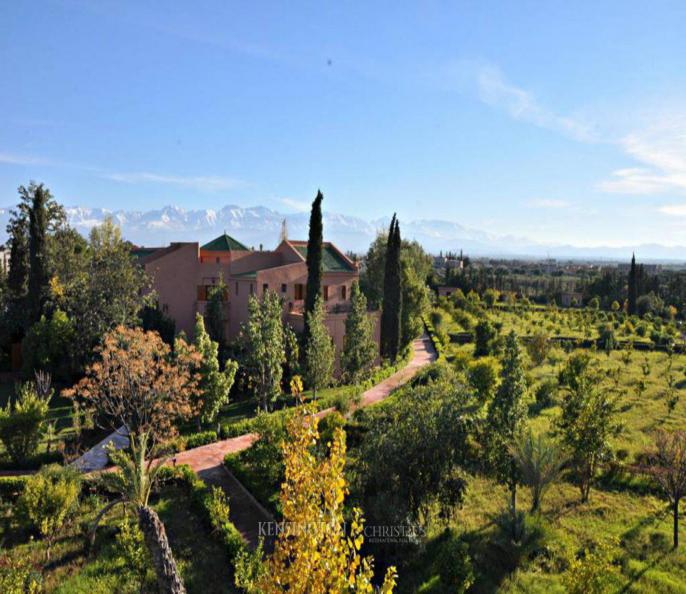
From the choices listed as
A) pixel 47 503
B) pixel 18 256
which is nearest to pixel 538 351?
pixel 47 503

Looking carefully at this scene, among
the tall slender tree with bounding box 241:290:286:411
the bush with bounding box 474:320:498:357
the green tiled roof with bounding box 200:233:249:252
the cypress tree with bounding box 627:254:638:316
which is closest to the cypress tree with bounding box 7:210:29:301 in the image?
the green tiled roof with bounding box 200:233:249:252

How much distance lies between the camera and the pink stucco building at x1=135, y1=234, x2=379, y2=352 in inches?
1160

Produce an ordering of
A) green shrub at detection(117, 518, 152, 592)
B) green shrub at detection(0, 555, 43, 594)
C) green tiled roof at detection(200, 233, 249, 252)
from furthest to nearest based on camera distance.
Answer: green tiled roof at detection(200, 233, 249, 252) → green shrub at detection(117, 518, 152, 592) → green shrub at detection(0, 555, 43, 594)

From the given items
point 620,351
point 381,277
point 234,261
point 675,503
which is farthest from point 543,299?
point 675,503

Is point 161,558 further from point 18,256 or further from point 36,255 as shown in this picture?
point 18,256

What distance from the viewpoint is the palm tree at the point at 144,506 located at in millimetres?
8453

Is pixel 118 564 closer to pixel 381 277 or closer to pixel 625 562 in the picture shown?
pixel 625 562

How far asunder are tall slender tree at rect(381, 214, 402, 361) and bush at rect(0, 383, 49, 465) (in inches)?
861

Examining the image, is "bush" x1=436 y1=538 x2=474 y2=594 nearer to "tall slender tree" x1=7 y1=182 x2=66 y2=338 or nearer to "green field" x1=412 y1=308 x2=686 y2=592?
"green field" x1=412 y1=308 x2=686 y2=592

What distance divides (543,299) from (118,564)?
93.3m

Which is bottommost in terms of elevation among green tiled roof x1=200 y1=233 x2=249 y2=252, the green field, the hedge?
the green field

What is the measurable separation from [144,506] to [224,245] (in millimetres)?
27347

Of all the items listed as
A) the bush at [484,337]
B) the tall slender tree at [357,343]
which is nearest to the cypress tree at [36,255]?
the tall slender tree at [357,343]

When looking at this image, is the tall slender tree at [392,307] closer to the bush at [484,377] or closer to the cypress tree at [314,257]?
the cypress tree at [314,257]
